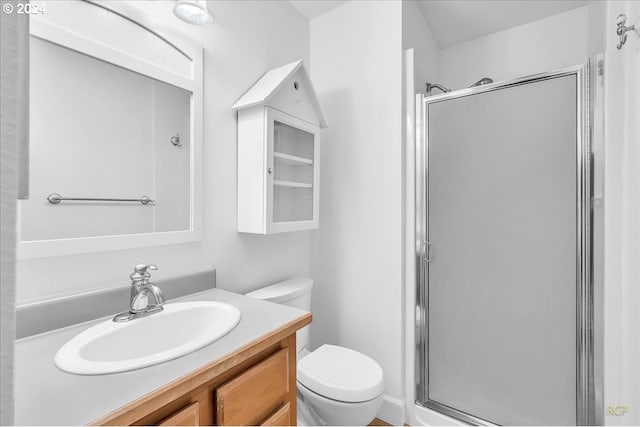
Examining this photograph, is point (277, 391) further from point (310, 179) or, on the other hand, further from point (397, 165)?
point (397, 165)

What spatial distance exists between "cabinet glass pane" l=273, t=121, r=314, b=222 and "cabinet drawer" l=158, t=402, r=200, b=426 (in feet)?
2.93

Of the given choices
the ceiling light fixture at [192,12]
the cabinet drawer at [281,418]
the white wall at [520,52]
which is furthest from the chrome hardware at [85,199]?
the white wall at [520,52]

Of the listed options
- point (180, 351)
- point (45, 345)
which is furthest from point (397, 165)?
point (45, 345)

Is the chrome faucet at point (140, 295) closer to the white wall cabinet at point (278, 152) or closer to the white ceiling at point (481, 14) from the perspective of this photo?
the white wall cabinet at point (278, 152)

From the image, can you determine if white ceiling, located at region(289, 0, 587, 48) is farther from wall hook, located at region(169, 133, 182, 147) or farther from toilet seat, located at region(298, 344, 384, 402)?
toilet seat, located at region(298, 344, 384, 402)

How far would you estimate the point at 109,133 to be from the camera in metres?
1.07

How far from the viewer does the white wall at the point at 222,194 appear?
0.99 m

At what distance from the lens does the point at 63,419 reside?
21.2 inches

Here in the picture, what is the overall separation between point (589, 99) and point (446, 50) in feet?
4.04

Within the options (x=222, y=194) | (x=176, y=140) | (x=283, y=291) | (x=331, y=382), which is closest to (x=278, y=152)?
(x=222, y=194)

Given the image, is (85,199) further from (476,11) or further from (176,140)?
(476,11)

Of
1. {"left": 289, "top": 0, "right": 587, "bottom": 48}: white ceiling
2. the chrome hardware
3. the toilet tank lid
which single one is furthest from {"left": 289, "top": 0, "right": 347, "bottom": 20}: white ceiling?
the toilet tank lid

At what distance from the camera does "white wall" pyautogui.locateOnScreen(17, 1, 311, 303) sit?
99 cm

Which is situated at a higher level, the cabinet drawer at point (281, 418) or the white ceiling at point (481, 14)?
the white ceiling at point (481, 14)
